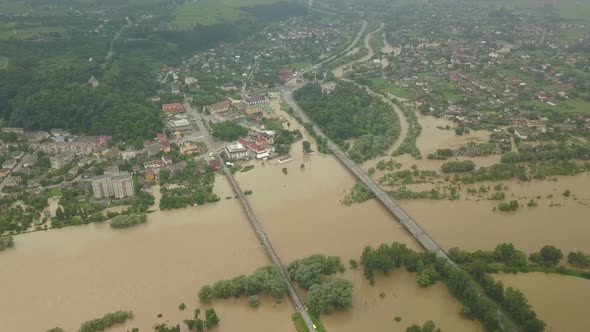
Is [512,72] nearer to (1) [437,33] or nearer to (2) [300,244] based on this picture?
(1) [437,33]

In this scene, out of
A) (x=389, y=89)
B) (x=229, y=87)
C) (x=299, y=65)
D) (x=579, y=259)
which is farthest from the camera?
(x=299, y=65)

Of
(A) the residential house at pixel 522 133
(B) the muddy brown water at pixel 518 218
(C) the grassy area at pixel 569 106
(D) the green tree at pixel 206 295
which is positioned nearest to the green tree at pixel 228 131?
(B) the muddy brown water at pixel 518 218

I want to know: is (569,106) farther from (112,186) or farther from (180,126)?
(112,186)

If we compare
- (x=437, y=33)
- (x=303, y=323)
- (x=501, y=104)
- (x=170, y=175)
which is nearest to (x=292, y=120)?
(x=170, y=175)

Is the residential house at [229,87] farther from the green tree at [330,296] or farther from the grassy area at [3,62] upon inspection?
the green tree at [330,296]

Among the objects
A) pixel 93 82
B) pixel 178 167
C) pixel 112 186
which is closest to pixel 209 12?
pixel 93 82
